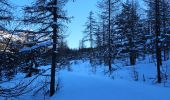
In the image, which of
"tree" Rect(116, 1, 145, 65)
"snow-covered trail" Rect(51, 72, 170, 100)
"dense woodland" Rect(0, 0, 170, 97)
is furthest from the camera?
"tree" Rect(116, 1, 145, 65)

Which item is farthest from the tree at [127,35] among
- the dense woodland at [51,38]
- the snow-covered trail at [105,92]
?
the snow-covered trail at [105,92]

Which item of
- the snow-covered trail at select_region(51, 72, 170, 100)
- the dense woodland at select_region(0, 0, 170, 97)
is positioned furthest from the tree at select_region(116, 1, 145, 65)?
the snow-covered trail at select_region(51, 72, 170, 100)

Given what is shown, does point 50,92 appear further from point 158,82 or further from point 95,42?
point 95,42

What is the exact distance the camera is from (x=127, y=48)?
1607 inches

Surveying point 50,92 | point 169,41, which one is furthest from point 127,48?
point 50,92

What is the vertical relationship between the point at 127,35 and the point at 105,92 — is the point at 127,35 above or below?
above

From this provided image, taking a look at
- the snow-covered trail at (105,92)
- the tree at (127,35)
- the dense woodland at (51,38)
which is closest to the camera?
the dense woodland at (51,38)

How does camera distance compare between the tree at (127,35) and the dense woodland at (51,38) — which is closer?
the dense woodland at (51,38)

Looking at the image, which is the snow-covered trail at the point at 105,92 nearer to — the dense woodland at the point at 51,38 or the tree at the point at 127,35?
the dense woodland at the point at 51,38

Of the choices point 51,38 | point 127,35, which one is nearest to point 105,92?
point 51,38

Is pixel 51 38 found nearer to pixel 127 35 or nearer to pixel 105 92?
pixel 105 92

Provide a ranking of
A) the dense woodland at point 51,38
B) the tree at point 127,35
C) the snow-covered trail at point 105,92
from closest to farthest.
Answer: the dense woodland at point 51,38 < the snow-covered trail at point 105,92 < the tree at point 127,35

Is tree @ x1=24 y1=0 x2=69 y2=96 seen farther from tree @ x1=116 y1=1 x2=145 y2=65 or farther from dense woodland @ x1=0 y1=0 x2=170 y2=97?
tree @ x1=116 y1=1 x2=145 y2=65

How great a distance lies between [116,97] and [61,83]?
5.75m
